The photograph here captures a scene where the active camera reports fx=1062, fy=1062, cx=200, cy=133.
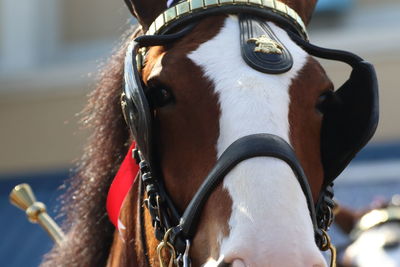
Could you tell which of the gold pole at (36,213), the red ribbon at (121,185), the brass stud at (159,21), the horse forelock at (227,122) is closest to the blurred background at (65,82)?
the gold pole at (36,213)

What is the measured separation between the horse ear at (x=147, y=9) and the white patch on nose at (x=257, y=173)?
33 cm

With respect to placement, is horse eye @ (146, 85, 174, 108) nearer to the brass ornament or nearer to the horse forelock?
the horse forelock

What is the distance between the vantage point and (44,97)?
38.4 ft

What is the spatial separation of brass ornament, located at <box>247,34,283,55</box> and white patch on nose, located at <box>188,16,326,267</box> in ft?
0.17

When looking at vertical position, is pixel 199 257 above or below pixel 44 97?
above

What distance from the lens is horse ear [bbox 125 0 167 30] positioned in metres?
3.31

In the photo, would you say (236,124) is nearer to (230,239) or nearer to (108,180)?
(230,239)

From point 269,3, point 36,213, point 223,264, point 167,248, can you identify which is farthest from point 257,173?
point 36,213

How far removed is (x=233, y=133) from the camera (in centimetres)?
282

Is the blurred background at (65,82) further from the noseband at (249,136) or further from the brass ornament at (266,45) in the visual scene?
the brass ornament at (266,45)

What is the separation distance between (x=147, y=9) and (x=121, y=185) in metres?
0.58

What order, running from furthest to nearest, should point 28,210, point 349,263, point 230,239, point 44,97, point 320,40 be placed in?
point 44,97 → point 320,40 → point 349,263 → point 28,210 → point 230,239

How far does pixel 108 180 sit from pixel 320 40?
745 cm

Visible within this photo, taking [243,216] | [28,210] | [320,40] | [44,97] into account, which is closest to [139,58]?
[243,216]
